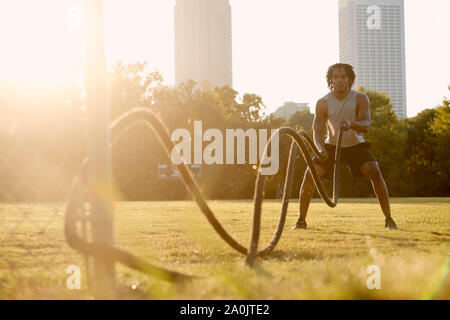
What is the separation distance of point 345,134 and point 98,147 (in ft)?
15.4

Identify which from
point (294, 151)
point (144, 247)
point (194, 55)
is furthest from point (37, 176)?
point (194, 55)

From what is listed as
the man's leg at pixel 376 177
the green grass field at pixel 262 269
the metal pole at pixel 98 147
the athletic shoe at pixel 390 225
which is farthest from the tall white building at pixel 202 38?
the metal pole at pixel 98 147

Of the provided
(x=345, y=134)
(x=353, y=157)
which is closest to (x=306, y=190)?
(x=353, y=157)

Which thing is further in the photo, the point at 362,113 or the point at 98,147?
the point at 362,113

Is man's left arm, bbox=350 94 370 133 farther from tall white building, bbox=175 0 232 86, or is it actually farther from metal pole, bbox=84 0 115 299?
tall white building, bbox=175 0 232 86

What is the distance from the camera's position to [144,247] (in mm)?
4883

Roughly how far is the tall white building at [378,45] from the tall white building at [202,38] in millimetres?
91086

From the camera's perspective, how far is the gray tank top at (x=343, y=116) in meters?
6.36

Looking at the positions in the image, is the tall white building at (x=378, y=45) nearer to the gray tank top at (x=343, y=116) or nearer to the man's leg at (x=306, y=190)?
the gray tank top at (x=343, y=116)

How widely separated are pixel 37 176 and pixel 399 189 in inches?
1344

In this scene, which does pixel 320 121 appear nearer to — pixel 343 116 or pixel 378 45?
pixel 343 116

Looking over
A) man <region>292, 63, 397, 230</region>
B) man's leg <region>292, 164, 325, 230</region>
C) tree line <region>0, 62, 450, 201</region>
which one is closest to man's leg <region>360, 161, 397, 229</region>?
man <region>292, 63, 397, 230</region>

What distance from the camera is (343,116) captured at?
6.39 m
